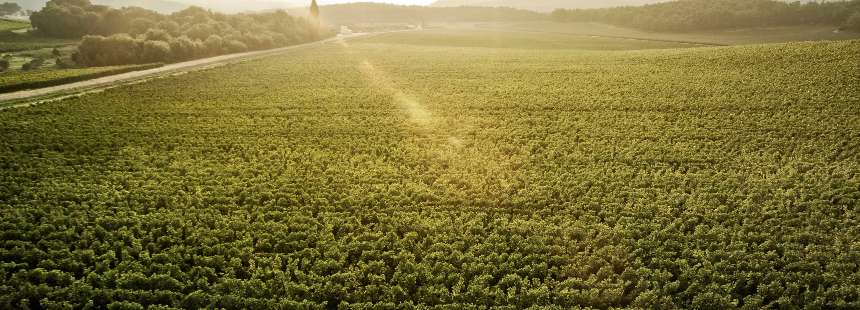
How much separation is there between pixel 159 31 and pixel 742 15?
115986mm

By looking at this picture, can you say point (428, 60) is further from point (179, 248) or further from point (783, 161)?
point (179, 248)

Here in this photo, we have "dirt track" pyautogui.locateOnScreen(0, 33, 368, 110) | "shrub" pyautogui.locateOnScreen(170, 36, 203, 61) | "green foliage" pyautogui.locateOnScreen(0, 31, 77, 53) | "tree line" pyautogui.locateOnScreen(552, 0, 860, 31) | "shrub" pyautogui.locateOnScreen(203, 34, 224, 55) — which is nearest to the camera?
"dirt track" pyautogui.locateOnScreen(0, 33, 368, 110)

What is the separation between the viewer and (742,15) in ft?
335

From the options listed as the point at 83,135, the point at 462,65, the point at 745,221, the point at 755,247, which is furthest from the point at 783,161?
the point at 462,65

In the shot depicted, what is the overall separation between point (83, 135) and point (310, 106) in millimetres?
15405

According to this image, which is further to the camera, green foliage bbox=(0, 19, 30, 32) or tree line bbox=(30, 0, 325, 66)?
green foliage bbox=(0, 19, 30, 32)

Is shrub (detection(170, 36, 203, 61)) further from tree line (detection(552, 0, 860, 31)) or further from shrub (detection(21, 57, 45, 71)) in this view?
tree line (detection(552, 0, 860, 31))

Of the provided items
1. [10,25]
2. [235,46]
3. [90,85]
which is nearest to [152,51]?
[235,46]

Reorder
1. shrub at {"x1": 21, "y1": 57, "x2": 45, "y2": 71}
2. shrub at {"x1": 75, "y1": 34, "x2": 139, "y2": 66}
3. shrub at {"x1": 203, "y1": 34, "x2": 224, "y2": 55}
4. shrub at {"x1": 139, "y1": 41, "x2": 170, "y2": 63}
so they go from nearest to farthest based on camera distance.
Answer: shrub at {"x1": 21, "y1": 57, "x2": 45, "y2": 71} < shrub at {"x1": 75, "y1": 34, "x2": 139, "y2": 66} < shrub at {"x1": 139, "y1": 41, "x2": 170, "y2": 63} < shrub at {"x1": 203, "y1": 34, "x2": 224, "y2": 55}

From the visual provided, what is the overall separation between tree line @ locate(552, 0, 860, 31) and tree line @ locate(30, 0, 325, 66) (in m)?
89.5

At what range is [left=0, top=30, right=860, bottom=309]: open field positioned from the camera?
14766mm

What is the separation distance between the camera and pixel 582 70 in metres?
53.9

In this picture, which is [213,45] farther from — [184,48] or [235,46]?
[184,48]

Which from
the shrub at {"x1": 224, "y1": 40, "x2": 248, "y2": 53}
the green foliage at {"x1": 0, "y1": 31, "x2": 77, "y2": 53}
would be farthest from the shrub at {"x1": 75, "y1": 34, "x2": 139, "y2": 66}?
the green foliage at {"x1": 0, "y1": 31, "x2": 77, "y2": 53}
